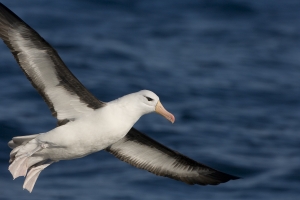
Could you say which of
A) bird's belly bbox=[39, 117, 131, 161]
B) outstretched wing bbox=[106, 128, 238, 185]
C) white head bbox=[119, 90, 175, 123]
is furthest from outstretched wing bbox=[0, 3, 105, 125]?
outstretched wing bbox=[106, 128, 238, 185]

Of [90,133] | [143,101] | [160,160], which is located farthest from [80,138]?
[160,160]

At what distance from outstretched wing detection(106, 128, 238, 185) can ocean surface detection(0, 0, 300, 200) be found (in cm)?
482

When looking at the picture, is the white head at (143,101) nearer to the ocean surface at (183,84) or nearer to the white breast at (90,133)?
the white breast at (90,133)

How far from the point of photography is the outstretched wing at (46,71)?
10898mm

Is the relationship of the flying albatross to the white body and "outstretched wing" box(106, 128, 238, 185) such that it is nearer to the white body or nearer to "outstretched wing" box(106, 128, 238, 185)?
the white body

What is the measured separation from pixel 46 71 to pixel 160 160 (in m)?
2.82

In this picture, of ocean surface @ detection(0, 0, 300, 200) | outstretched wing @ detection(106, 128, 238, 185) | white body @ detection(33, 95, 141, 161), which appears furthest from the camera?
ocean surface @ detection(0, 0, 300, 200)

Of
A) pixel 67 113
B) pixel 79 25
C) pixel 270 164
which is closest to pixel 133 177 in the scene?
pixel 270 164

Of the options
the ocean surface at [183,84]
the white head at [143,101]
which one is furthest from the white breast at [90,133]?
the ocean surface at [183,84]

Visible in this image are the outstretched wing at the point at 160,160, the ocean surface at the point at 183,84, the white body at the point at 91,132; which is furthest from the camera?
the ocean surface at the point at 183,84

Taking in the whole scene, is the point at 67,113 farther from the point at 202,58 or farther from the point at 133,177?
the point at 202,58

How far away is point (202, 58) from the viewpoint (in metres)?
32.4

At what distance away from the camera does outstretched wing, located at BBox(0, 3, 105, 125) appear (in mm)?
10898

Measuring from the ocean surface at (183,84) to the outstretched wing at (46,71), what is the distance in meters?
7.10
